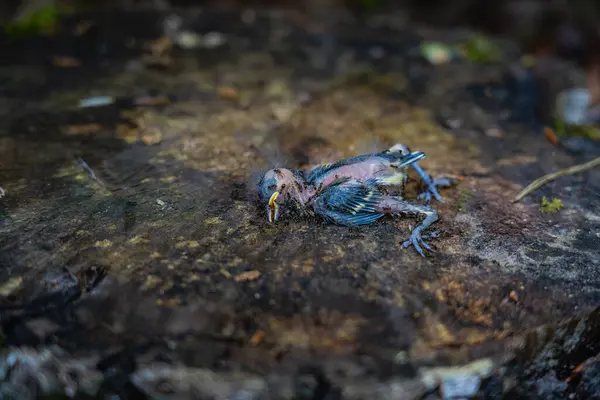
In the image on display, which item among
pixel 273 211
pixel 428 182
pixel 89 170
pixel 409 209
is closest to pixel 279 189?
pixel 273 211

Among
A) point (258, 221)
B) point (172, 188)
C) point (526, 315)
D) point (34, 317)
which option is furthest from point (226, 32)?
point (526, 315)

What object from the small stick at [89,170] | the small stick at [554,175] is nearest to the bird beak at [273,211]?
the small stick at [89,170]

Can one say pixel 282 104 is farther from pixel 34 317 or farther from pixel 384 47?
pixel 34 317

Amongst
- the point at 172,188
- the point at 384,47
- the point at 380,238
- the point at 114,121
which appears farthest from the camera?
the point at 384,47

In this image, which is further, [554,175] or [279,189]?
[554,175]

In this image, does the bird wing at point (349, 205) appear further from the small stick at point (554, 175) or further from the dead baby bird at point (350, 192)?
the small stick at point (554, 175)

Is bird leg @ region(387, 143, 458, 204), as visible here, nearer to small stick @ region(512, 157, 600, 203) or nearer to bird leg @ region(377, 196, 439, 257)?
bird leg @ region(377, 196, 439, 257)

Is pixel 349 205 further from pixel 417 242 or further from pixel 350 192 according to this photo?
pixel 417 242
